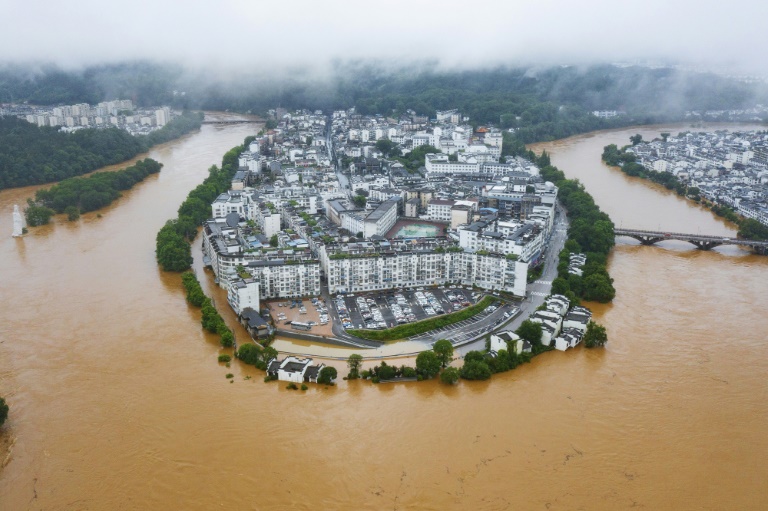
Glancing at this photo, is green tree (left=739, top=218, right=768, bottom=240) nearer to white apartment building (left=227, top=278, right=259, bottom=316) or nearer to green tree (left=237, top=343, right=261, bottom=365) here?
white apartment building (left=227, top=278, right=259, bottom=316)

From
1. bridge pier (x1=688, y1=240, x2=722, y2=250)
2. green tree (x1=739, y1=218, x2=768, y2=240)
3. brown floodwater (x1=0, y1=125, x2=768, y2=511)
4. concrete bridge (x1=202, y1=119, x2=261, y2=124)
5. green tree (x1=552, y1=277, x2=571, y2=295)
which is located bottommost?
brown floodwater (x1=0, y1=125, x2=768, y2=511)

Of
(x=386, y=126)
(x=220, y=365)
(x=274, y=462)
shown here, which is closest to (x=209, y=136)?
(x=386, y=126)

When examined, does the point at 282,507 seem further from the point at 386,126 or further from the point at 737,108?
the point at 737,108

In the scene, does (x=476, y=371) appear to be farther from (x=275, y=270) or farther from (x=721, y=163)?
(x=721, y=163)

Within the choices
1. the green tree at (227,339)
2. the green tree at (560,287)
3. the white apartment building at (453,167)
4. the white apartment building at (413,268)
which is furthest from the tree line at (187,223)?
the green tree at (560,287)

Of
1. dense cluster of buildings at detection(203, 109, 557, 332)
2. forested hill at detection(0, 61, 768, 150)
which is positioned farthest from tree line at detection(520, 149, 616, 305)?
forested hill at detection(0, 61, 768, 150)

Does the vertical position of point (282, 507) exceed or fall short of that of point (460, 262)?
it falls short

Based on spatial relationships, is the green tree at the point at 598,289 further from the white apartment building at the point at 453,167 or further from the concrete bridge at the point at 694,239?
the white apartment building at the point at 453,167
